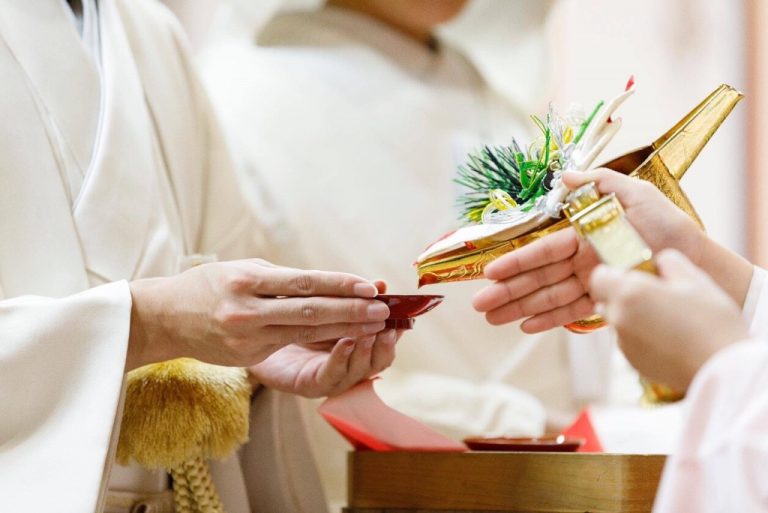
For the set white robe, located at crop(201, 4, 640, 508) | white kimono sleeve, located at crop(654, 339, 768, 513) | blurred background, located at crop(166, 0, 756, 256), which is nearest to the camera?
white kimono sleeve, located at crop(654, 339, 768, 513)

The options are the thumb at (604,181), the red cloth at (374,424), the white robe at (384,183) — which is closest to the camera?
the thumb at (604,181)

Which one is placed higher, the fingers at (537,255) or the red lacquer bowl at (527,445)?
the fingers at (537,255)

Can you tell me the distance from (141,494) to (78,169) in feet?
1.17

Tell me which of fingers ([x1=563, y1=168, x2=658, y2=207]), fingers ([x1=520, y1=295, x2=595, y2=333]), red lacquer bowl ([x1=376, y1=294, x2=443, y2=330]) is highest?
fingers ([x1=563, y1=168, x2=658, y2=207])

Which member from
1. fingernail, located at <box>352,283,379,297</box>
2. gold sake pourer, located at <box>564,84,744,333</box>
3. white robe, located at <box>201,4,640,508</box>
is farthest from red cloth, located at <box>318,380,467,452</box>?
white robe, located at <box>201,4,640,508</box>

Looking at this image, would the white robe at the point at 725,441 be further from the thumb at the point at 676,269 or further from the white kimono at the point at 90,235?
the white kimono at the point at 90,235

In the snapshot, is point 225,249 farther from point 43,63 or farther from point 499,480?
point 499,480

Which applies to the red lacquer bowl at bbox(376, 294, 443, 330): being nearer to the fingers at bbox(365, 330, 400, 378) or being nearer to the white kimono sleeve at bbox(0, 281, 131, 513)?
the fingers at bbox(365, 330, 400, 378)

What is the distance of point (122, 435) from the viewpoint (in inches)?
36.1

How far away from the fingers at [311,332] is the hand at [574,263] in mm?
111

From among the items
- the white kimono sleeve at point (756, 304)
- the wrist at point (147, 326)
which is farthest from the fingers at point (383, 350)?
the white kimono sleeve at point (756, 304)

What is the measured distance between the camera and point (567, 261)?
0.86 m

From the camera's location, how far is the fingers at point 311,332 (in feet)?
2.70

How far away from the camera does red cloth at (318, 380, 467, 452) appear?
997mm
